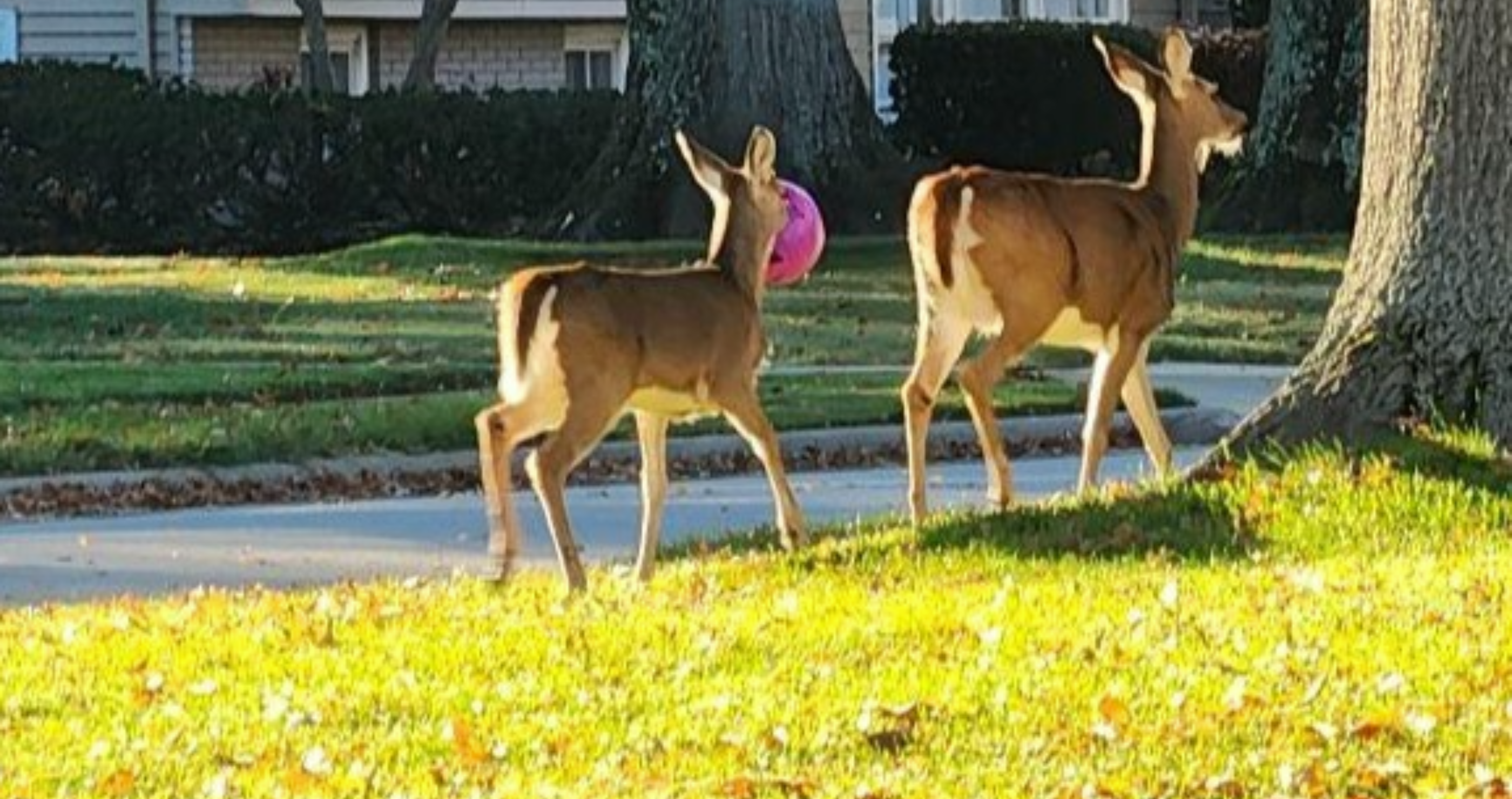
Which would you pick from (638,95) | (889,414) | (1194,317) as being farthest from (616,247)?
(889,414)

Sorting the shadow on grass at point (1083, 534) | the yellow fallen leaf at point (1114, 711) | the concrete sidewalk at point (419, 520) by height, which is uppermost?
the yellow fallen leaf at point (1114, 711)

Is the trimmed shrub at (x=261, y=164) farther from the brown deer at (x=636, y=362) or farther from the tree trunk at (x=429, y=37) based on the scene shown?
the brown deer at (x=636, y=362)

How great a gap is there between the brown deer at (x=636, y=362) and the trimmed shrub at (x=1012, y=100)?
1003 inches

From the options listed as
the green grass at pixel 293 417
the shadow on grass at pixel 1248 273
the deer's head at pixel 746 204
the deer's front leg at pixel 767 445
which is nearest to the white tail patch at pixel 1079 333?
the deer's head at pixel 746 204

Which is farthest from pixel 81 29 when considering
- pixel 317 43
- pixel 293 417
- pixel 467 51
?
pixel 293 417

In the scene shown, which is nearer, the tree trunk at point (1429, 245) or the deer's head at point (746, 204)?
the tree trunk at point (1429, 245)

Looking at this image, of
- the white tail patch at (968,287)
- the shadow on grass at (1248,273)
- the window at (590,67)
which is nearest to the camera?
the white tail patch at (968,287)

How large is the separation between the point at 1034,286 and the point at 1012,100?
25.5m

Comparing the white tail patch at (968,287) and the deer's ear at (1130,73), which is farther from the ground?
the deer's ear at (1130,73)

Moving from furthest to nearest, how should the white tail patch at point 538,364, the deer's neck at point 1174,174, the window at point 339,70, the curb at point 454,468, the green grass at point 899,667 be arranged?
the window at point 339,70 → the curb at point 454,468 → the deer's neck at point 1174,174 → the white tail patch at point 538,364 → the green grass at point 899,667

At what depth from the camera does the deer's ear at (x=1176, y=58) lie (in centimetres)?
1377

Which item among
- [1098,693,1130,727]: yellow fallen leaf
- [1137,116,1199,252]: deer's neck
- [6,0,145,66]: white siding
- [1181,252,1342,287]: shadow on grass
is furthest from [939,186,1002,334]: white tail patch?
[6,0,145,66]: white siding

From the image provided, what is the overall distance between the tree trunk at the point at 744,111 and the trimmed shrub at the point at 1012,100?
26.5 feet

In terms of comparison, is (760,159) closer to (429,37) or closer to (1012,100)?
(1012,100)
